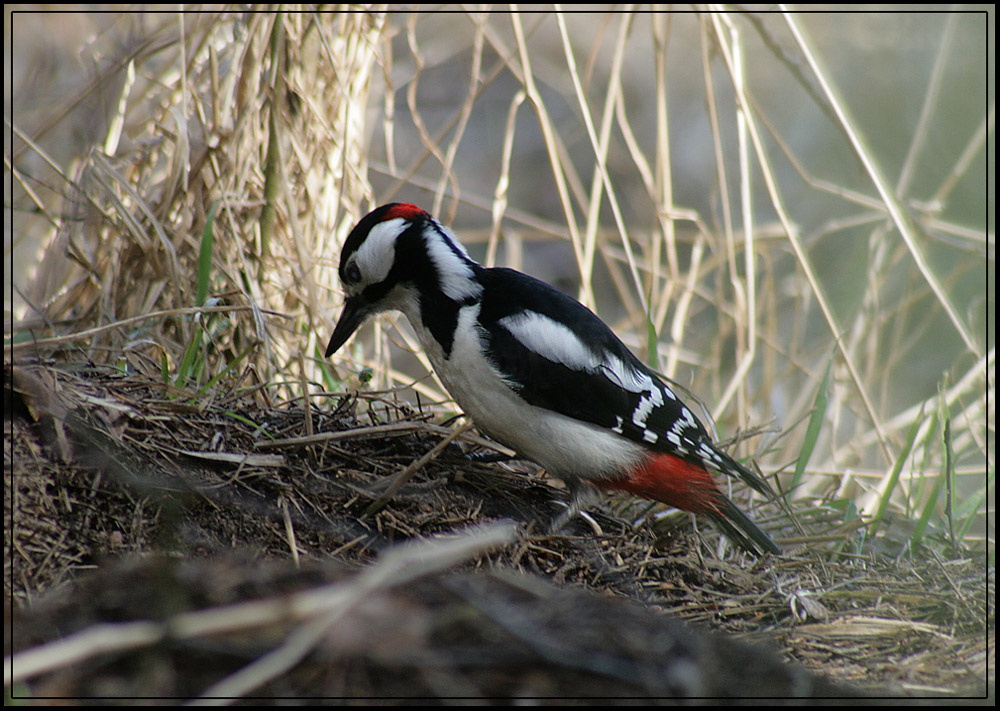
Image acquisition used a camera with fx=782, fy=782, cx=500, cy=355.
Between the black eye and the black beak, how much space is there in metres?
0.06

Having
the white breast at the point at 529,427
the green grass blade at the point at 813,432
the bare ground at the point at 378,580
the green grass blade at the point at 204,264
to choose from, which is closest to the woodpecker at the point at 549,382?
the white breast at the point at 529,427

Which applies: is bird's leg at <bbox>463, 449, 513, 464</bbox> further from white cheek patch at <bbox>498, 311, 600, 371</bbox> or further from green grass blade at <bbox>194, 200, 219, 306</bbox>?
green grass blade at <bbox>194, 200, 219, 306</bbox>

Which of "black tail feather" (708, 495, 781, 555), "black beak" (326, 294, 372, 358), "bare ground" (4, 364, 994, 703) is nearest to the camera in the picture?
"bare ground" (4, 364, 994, 703)

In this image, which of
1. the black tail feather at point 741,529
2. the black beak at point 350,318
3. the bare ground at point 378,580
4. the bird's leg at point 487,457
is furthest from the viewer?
the black beak at point 350,318

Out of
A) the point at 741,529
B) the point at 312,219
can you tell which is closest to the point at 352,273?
the point at 312,219

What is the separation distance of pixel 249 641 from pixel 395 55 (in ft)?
22.5

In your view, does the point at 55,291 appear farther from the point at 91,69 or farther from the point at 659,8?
the point at 659,8

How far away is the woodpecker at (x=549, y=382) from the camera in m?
2.26

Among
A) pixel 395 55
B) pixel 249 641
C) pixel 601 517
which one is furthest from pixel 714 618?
pixel 395 55

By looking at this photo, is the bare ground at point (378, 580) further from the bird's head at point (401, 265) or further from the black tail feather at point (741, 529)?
the bird's head at point (401, 265)

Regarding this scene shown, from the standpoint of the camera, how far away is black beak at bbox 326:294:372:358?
2.50 meters

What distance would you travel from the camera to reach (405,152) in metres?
7.01

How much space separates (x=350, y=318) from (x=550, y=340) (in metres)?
0.67

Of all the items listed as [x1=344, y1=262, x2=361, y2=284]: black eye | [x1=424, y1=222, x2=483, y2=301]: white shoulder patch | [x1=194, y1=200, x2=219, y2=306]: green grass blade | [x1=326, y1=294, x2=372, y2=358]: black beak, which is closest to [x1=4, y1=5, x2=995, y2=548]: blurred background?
[x1=194, y1=200, x2=219, y2=306]: green grass blade
